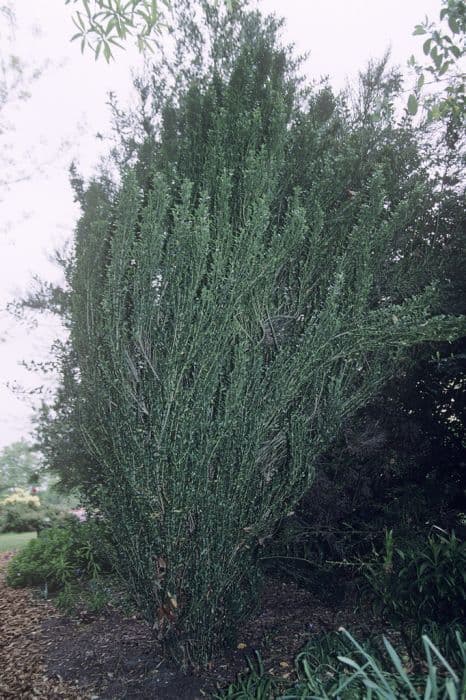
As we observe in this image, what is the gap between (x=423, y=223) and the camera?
436cm

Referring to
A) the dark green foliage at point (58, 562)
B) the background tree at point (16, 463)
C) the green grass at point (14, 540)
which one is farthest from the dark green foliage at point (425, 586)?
the background tree at point (16, 463)

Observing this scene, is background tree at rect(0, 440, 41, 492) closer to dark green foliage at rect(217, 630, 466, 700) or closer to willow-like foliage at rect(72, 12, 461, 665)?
willow-like foliage at rect(72, 12, 461, 665)

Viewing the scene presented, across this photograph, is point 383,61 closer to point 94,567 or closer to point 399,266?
point 399,266

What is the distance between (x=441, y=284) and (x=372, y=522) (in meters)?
2.24

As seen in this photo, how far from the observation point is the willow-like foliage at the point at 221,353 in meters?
2.92

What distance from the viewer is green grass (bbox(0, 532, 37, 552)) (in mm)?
8250

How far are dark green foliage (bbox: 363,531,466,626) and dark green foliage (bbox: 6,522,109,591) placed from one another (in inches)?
132

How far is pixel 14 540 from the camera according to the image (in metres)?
9.07

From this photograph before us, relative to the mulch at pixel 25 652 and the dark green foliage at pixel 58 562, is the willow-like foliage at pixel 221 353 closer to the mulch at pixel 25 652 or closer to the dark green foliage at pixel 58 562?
the mulch at pixel 25 652

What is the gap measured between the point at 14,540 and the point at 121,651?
6501mm

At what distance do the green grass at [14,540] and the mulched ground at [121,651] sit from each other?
12.0ft

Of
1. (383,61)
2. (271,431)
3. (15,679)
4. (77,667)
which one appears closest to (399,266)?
(271,431)

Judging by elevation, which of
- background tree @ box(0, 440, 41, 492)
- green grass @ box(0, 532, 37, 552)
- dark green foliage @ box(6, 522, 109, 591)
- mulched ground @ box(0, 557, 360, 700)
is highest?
background tree @ box(0, 440, 41, 492)

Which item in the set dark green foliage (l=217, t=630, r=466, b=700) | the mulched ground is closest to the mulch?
the mulched ground
